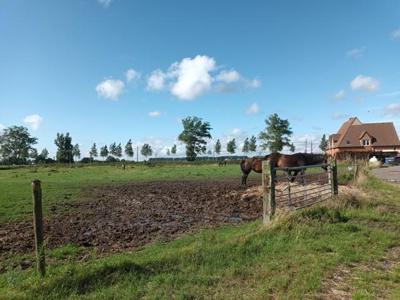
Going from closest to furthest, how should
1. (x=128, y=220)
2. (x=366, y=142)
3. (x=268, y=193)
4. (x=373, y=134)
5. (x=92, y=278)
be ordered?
(x=92, y=278), (x=268, y=193), (x=128, y=220), (x=366, y=142), (x=373, y=134)

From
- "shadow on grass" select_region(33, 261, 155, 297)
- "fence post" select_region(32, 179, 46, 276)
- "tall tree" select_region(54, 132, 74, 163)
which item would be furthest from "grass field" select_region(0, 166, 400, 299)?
"tall tree" select_region(54, 132, 74, 163)

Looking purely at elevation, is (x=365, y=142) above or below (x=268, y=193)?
above

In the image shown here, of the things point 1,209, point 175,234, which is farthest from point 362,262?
point 1,209

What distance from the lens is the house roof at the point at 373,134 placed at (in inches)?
2943

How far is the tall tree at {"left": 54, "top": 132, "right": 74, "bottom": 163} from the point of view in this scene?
384 ft

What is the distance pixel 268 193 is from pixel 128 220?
553 centimetres

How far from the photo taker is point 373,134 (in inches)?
3027

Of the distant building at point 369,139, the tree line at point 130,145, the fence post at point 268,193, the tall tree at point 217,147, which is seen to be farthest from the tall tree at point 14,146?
the fence post at point 268,193

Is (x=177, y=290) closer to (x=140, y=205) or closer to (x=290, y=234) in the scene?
(x=290, y=234)

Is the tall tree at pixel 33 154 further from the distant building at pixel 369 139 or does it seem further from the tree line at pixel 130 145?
the distant building at pixel 369 139

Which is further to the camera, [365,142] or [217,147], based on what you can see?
[217,147]

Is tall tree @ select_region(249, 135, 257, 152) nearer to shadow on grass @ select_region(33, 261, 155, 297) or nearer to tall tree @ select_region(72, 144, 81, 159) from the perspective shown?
tall tree @ select_region(72, 144, 81, 159)

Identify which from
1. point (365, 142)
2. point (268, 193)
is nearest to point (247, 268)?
point (268, 193)

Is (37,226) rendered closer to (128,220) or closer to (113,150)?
(128,220)
